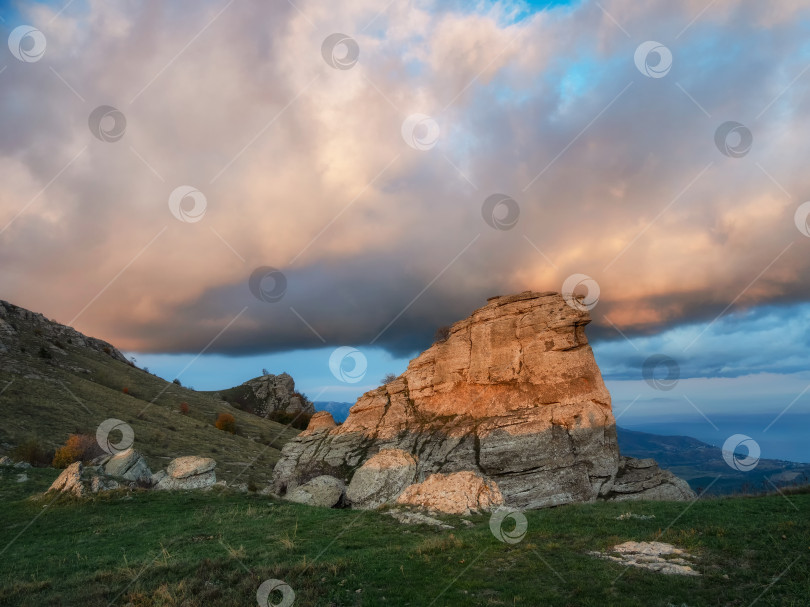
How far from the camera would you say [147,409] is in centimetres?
7475

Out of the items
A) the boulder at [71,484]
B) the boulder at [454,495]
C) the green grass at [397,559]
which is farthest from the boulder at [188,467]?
the boulder at [454,495]

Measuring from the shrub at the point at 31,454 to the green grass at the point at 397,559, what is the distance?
89.7 ft

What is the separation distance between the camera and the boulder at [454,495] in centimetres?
2317

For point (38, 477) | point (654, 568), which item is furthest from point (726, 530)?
point (38, 477)

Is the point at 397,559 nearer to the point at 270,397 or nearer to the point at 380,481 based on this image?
the point at 380,481

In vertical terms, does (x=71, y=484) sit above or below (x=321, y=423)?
below

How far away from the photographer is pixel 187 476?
31.7 m

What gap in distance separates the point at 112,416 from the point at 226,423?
25023mm

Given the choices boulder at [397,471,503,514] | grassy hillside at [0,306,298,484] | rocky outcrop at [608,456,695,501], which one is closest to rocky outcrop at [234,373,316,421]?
grassy hillside at [0,306,298,484]

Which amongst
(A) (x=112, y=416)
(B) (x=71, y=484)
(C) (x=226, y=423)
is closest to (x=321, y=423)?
(B) (x=71, y=484)

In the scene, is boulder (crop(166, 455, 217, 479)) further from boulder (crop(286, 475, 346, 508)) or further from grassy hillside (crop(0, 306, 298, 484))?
grassy hillside (crop(0, 306, 298, 484))

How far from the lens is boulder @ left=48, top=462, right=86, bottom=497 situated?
2645 centimetres

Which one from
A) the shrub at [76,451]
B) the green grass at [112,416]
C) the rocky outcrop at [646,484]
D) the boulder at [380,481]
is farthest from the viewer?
the green grass at [112,416]

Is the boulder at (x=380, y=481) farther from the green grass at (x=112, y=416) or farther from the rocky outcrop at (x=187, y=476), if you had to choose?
the green grass at (x=112, y=416)
